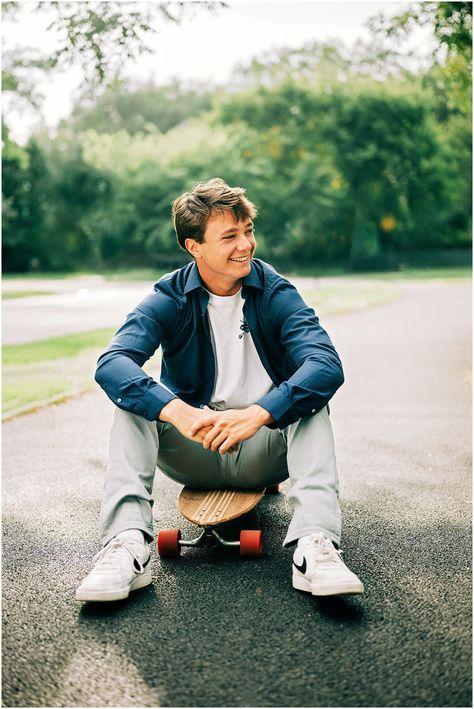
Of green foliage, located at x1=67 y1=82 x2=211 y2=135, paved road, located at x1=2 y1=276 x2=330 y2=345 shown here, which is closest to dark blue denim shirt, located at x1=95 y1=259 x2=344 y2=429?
paved road, located at x1=2 y1=276 x2=330 y2=345

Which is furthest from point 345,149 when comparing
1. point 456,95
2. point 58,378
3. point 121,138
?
point 58,378

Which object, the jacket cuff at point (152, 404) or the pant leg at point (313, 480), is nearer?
the pant leg at point (313, 480)

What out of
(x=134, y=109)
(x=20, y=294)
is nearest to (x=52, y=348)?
(x=20, y=294)

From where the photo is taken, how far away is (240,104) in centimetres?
4150

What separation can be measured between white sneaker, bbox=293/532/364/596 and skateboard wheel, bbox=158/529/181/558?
61cm

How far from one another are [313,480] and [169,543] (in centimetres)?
74

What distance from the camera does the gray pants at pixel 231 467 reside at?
2891 millimetres

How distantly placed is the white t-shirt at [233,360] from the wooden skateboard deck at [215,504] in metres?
0.38

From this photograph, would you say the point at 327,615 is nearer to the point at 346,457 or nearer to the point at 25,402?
the point at 346,457

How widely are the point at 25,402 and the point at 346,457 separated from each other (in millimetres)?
3412

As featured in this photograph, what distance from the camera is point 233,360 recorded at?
3432 millimetres

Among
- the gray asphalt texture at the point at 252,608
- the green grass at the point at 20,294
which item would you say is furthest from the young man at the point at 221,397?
the green grass at the point at 20,294

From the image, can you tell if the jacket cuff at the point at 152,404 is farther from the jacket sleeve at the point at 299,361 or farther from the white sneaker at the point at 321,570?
the white sneaker at the point at 321,570

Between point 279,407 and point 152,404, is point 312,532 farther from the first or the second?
point 152,404
